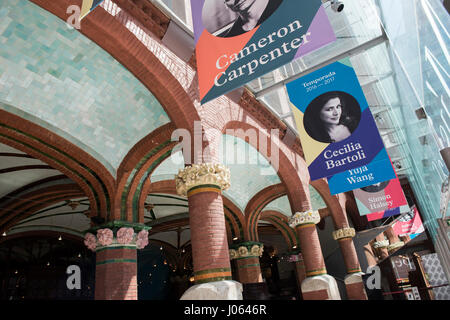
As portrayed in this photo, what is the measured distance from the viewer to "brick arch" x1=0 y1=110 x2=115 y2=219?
7141 millimetres

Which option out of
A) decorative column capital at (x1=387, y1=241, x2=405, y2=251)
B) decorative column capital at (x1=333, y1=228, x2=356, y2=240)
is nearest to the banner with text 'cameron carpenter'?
decorative column capital at (x1=333, y1=228, x2=356, y2=240)

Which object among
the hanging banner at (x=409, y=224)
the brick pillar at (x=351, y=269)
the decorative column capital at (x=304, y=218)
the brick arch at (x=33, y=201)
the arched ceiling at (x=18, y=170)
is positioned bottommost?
the brick pillar at (x=351, y=269)

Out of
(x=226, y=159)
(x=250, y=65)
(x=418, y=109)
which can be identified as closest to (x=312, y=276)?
(x=226, y=159)

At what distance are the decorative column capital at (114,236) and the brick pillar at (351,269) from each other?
29.6 feet

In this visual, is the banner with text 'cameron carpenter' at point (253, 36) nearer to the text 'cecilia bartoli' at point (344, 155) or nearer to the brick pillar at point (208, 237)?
the brick pillar at point (208, 237)

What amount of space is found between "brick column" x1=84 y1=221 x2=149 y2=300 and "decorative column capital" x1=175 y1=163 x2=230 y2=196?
11.4 ft

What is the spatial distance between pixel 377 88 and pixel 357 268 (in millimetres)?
7462

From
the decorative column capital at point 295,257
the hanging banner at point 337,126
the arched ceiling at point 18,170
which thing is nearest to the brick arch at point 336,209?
the decorative column capital at point 295,257

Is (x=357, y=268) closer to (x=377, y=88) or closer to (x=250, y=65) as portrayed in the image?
(x=377, y=88)

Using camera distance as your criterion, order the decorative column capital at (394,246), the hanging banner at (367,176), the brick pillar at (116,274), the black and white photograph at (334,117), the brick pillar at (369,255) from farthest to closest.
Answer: the decorative column capital at (394,246) < the brick pillar at (369,255) < the brick pillar at (116,274) < the hanging banner at (367,176) < the black and white photograph at (334,117)

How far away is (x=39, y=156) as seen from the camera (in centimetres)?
815

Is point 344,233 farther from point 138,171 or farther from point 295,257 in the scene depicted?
point 138,171

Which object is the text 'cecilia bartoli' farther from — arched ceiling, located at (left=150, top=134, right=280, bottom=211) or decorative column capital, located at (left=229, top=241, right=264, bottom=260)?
→ decorative column capital, located at (left=229, top=241, right=264, bottom=260)

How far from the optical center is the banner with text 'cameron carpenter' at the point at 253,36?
379 centimetres
